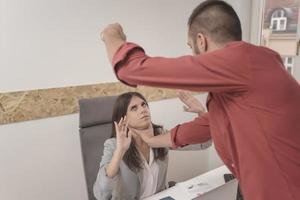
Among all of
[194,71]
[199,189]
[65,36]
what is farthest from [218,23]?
[65,36]

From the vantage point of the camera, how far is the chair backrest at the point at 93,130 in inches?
68.7

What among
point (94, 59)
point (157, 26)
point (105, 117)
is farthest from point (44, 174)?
point (157, 26)

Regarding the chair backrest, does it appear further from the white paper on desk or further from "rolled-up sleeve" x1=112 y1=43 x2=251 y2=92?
"rolled-up sleeve" x1=112 y1=43 x2=251 y2=92

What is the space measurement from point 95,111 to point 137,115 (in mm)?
279

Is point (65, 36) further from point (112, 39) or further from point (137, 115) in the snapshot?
point (112, 39)

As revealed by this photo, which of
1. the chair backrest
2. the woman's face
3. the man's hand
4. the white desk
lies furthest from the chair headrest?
the man's hand

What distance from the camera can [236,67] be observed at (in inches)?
30.5

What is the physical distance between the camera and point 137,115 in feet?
5.53

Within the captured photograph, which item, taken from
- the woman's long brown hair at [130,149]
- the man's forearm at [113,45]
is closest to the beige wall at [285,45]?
the woman's long brown hair at [130,149]

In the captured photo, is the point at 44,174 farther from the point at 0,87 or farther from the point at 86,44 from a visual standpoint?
the point at 86,44

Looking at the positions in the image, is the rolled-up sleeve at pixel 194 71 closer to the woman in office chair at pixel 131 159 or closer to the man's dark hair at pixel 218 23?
the man's dark hair at pixel 218 23

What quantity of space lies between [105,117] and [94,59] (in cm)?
53

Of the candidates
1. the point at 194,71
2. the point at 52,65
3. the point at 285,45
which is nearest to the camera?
the point at 194,71

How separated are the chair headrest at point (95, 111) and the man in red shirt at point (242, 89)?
95cm
